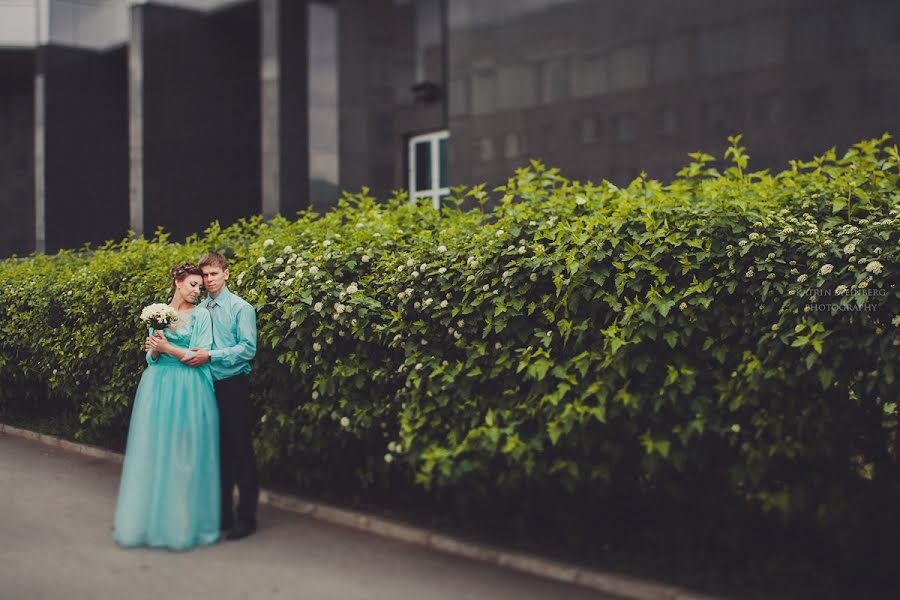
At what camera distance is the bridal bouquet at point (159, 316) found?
6.24m

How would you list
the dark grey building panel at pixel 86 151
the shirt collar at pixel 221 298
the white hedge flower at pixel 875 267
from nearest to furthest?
the white hedge flower at pixel 875 267
the shirt collar at pixel 221 298
the dark grey building panel at pixel 86 151

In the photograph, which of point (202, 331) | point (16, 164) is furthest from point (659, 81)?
point (16, 164)

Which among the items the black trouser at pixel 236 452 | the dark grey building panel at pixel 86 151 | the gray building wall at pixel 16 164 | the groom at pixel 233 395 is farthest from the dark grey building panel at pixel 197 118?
the black trouser at pixel 236 452

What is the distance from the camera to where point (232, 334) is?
6.45 meters

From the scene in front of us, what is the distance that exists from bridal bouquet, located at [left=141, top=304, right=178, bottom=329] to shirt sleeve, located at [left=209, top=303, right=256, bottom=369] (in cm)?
37

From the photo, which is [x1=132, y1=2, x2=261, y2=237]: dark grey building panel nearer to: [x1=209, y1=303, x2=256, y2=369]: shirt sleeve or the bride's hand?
[x1=209, y1=303, x2=256, y2=369]: shirt sleeve

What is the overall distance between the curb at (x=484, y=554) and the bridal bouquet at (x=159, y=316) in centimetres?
186

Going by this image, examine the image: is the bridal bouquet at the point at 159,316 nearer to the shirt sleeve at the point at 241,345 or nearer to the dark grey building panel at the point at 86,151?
the shirt sleeve at the point at 241,345

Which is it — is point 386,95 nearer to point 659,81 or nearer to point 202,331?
point 659,81

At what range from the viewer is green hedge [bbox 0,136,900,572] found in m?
5.03

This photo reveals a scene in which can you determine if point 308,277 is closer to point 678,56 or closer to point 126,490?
point 126,490

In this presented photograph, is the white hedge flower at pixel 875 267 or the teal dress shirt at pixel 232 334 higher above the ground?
the white hedge flower at pixel 875 267

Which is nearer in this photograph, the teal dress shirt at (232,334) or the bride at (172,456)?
the bride at (172,456)

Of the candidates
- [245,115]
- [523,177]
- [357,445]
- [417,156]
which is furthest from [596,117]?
[245,115]
